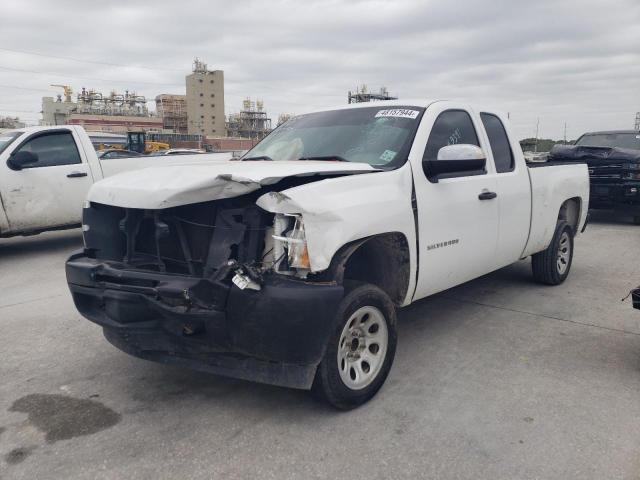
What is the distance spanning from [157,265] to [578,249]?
7304 mm

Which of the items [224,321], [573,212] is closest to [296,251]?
[224,321]

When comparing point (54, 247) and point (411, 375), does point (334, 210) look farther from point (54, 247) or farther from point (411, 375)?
point (54, 247)

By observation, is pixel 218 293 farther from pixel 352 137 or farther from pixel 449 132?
pixel 449 132

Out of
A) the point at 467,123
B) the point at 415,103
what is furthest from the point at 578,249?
the point at 415,103

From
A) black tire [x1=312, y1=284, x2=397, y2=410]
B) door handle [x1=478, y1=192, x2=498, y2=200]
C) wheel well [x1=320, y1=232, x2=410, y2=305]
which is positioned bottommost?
black tire [x1=312, y1=284, x2=397, y2=410]

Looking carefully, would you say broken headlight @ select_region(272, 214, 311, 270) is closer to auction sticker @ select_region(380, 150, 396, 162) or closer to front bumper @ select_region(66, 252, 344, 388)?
front bumper @ select_region(66, 252, 344, 388)

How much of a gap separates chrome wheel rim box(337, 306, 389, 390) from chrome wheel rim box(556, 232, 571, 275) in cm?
362

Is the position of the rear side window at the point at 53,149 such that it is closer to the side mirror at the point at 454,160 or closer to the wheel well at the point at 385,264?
the wheel well at the point at 385,264

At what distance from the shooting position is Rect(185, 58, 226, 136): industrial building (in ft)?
396

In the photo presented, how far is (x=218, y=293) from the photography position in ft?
Answer: 9.22

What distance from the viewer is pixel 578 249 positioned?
8.52 metres

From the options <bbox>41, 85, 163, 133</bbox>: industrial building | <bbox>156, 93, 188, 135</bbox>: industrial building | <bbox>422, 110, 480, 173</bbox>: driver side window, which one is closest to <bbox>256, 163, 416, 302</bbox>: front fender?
<bbox>422, 110, 480, 173</bbox>: driver side window

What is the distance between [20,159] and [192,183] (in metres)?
6.06

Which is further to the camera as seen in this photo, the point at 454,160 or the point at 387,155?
the point at 387,155
